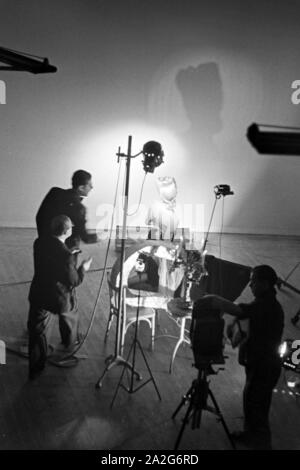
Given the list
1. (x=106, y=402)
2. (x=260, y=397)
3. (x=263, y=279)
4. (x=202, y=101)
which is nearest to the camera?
(x=263, y=279)

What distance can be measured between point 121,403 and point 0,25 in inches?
214

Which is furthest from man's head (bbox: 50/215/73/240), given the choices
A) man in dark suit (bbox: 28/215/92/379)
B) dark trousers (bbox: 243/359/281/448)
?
dark trousers (bbox: 243/359/281/448)

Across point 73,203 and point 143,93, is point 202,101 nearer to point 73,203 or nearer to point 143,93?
point 143,93

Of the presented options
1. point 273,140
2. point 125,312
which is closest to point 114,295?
point 125,312

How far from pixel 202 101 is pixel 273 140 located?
→ 591cm

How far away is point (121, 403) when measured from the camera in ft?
11.9

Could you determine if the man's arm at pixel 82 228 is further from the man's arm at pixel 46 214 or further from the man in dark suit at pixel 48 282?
the man in dark suit at pixel 48 282

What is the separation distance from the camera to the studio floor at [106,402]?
128 inches

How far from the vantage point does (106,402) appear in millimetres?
3637

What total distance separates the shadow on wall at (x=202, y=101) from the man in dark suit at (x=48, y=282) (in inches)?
162

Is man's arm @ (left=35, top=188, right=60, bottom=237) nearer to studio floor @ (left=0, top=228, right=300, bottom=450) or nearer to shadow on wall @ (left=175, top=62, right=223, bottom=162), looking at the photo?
studio floor @ (left=0, top=228, right=300, bottom=450)

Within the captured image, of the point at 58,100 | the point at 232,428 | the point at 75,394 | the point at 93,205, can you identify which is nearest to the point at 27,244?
the point at 93,205

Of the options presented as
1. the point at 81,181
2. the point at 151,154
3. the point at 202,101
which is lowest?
the point at 81,181

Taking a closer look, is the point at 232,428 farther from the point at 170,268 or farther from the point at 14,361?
the point at 14,361
